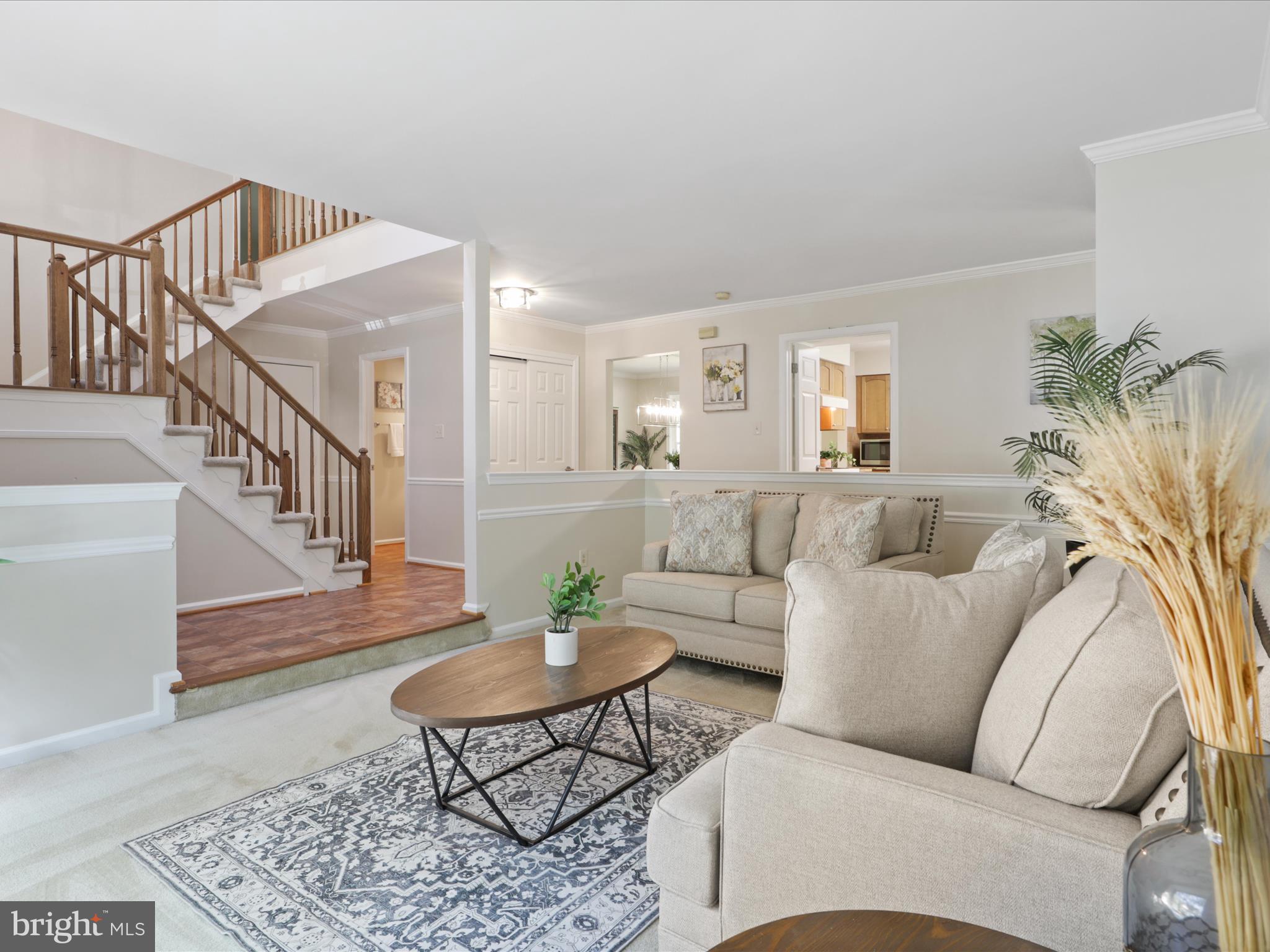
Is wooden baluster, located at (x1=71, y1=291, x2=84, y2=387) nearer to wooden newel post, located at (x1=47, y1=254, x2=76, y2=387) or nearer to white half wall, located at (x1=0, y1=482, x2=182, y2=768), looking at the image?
wooden newel post, located at (x1=47, y1=254, x2=76, y2=387)

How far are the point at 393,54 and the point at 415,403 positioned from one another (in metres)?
4.59

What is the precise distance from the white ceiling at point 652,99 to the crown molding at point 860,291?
2.47 ft

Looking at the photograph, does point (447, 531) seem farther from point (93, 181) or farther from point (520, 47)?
point (520, 47)

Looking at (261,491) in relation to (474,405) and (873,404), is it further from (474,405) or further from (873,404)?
(873,404)

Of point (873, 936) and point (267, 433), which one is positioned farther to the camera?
point (267, 433)

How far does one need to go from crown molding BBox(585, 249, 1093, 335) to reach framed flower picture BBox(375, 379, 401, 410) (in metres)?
2.36

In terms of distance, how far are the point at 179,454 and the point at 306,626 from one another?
4.60 ft

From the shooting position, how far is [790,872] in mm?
1180

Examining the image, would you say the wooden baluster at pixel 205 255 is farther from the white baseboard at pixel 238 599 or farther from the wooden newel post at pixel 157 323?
the white baseboard at pixel 238 599

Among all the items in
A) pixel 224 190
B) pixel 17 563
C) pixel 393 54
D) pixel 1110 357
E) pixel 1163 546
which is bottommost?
pixel 17 563

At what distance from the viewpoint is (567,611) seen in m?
2.55

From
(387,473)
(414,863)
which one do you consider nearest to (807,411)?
(387,473)

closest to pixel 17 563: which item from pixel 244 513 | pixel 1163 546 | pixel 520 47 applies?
pixel 244 513

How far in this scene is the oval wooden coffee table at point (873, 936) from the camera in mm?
866
